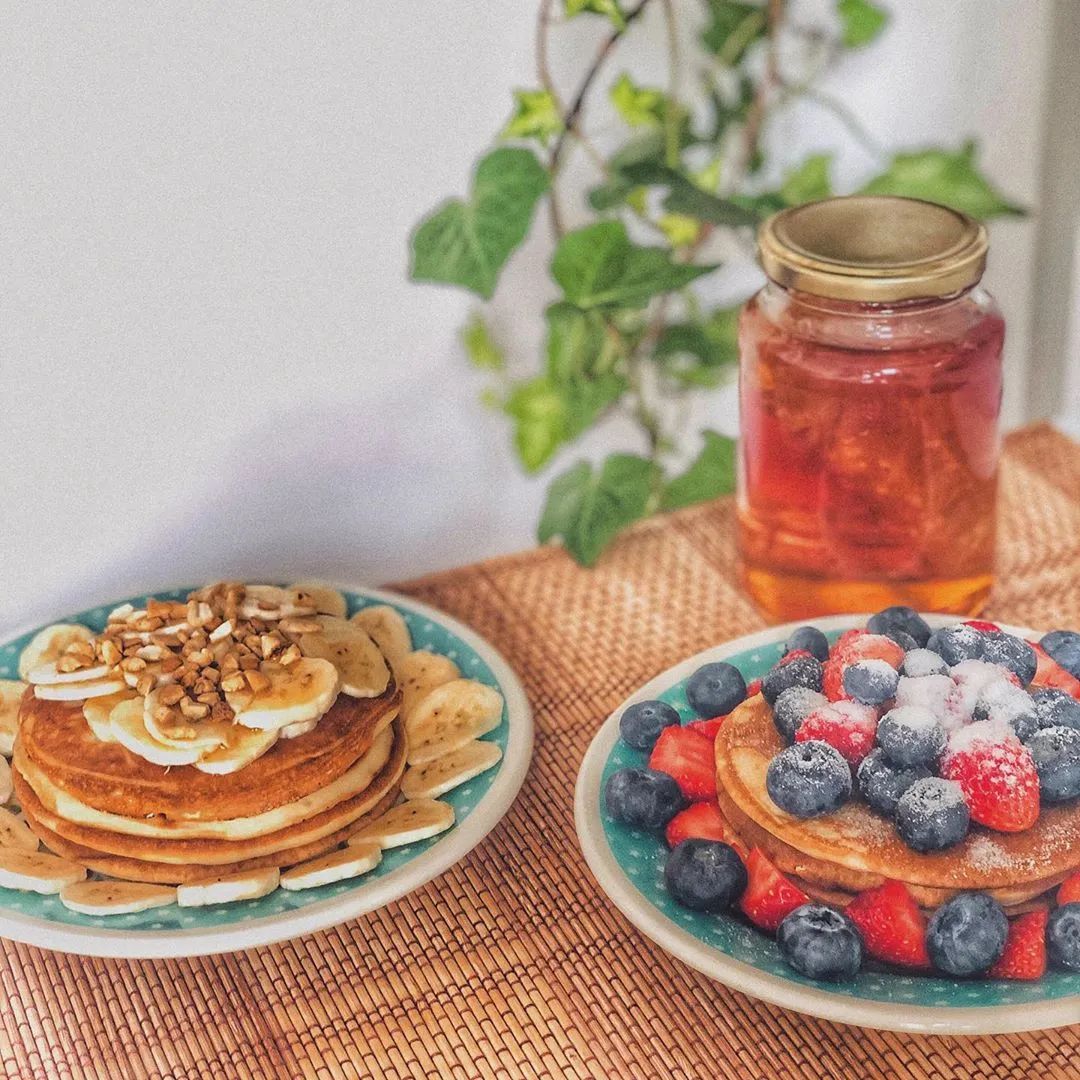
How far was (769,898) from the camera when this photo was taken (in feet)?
2.75

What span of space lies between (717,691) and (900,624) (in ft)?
0.43

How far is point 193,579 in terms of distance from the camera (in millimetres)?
1246

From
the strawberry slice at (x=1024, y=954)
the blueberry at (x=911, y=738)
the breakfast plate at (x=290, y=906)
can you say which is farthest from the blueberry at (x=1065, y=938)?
the breakfast plate at (x=290, y=906)

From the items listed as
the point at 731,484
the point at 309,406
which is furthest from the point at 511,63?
the point at 731,484

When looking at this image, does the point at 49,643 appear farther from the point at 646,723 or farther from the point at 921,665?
the point at 921,665

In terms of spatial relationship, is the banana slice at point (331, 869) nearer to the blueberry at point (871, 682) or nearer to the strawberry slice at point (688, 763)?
the strawberry slice at point (688, 763)

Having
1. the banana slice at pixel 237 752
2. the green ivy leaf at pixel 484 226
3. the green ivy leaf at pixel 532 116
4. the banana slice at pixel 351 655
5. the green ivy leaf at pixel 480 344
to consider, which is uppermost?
the green ivy leaf at pixel 532 116

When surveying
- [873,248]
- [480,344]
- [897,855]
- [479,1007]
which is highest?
[873,248]

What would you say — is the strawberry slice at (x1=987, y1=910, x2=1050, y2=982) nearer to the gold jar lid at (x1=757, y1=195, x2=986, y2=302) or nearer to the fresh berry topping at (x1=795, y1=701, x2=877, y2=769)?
the fresh berry topping at (x1=795, y1=701, x2=877, y2=769)

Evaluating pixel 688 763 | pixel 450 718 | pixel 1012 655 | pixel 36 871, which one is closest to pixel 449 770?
pixel 450 718

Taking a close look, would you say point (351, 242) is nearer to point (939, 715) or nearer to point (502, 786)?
point (502, 786)

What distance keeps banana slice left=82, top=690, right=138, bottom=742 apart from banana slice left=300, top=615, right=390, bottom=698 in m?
0.12

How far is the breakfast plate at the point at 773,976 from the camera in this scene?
759mm

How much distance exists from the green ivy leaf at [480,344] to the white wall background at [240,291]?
0.01 meters
